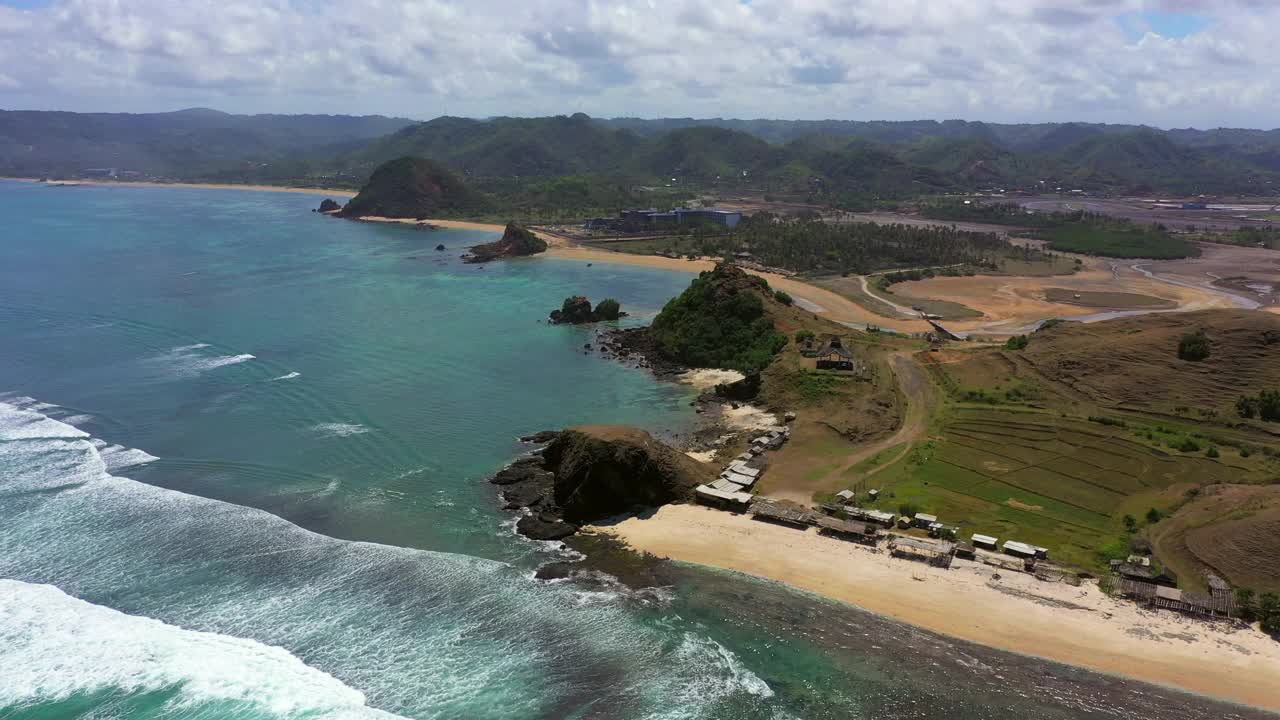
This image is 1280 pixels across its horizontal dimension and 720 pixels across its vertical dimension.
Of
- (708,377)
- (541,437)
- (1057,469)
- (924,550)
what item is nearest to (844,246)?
(708,377)

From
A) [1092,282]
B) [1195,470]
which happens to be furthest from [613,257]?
[1195,470]

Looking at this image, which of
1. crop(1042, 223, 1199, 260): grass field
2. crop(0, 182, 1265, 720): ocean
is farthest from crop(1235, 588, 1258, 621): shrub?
crop(1042, 223, 1199, 260): grass field

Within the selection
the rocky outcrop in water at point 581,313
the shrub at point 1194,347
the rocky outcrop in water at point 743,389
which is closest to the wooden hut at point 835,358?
the rocky outcrop in water at point 743,389

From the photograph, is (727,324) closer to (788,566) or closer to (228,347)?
(788,566)

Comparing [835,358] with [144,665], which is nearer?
[144,665]

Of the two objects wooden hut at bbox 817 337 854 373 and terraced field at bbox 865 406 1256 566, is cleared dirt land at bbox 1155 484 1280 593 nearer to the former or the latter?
terraced field at bbox 865 406 1256 566

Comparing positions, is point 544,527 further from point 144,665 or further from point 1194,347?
point 1194,347
